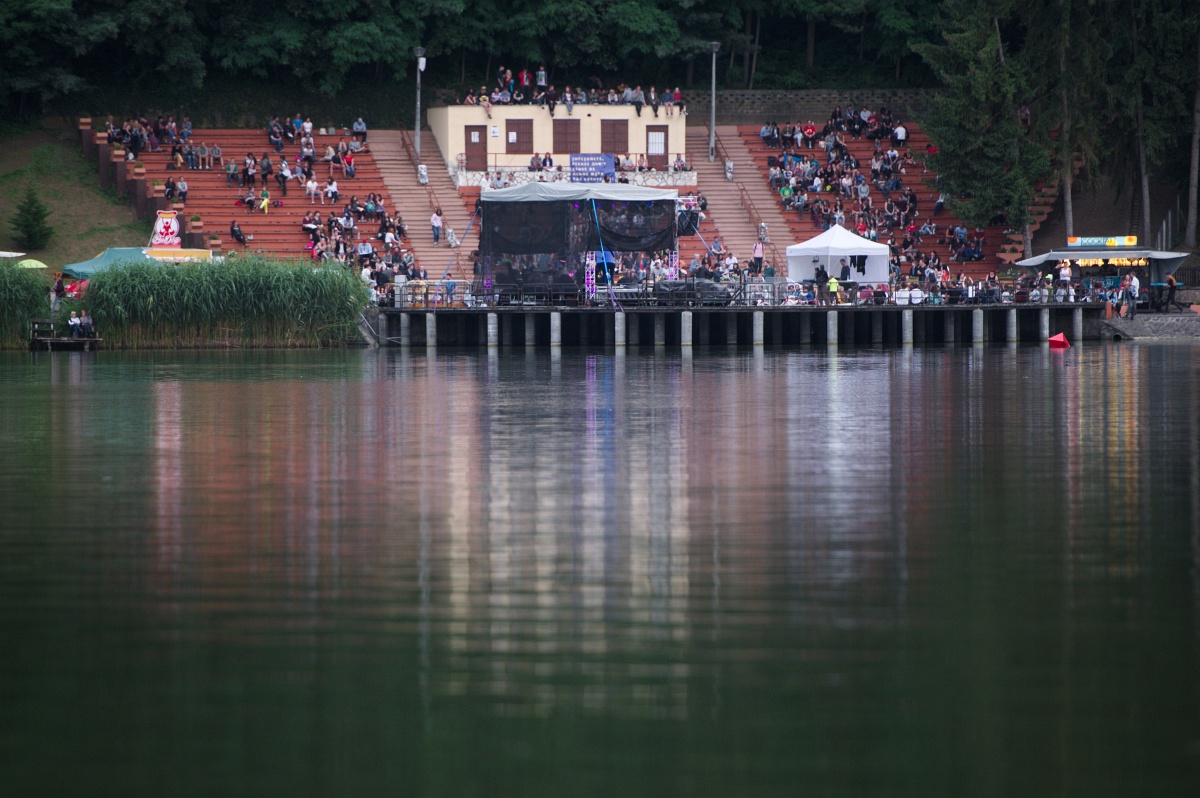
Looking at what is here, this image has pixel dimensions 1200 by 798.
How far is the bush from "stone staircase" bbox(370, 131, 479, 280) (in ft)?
39.6

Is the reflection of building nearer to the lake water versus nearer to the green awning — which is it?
the lake water

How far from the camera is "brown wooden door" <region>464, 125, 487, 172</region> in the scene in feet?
209

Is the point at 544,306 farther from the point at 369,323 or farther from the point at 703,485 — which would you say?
the point at 703,485

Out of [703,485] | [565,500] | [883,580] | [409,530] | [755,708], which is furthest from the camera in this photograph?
[703,485]

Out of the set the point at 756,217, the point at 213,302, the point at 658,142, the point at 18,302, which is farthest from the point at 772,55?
the point at 18,302

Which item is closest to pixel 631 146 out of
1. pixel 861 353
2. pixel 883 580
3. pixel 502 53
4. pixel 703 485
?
pixel 502 53

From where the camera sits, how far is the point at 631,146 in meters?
65.3

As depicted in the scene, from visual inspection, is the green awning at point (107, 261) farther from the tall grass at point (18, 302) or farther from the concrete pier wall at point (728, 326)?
the concrete pier wall at point (728, 326)

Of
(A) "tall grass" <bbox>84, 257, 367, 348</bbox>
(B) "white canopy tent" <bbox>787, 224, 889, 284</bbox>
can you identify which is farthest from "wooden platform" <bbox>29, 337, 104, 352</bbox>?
(B) "white canopy tent" <bbox>787, 224, 889, 284</bbox>

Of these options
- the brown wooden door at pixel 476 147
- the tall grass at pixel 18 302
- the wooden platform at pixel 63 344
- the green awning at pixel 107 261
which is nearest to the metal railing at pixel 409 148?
the brown wooden door at pixel 476 147

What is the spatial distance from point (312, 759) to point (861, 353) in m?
39.9

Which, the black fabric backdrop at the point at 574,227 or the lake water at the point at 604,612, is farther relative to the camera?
the black fabric backdrop at the point at 574,227

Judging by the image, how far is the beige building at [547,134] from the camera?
2509 inches

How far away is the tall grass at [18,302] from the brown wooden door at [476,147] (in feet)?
65.9
